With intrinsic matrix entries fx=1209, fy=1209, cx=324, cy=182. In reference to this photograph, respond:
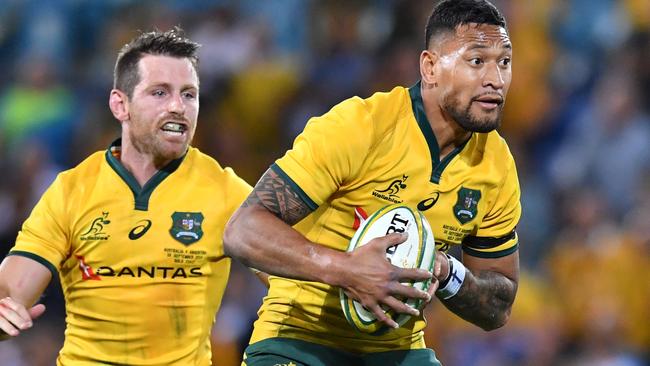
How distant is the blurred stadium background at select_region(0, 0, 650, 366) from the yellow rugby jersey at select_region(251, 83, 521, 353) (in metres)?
3.33

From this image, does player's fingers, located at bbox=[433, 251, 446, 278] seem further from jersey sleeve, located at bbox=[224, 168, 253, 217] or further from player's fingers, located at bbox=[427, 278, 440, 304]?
jersey sleeve, located at bbox=[224, 168, 253, 217]

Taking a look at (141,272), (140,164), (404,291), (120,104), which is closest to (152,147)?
(140,164)

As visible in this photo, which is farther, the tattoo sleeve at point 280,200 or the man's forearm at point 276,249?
the tattoo sleeve at point 280,200

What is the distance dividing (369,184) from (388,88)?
16.8ft

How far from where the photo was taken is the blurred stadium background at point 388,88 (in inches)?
324

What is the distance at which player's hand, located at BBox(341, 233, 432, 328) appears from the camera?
3.95m

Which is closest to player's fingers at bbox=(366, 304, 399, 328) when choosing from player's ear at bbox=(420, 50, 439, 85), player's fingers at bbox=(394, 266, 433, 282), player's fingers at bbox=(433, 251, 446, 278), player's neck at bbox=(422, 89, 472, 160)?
player's fingers at bbox=(394, 266, 433, 282)

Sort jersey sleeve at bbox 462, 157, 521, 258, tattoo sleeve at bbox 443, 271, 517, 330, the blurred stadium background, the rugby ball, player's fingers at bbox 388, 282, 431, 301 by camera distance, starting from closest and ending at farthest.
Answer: player's fingers at bbox 388, 282, 431, 301
the rugby ball
tattoo sleeve at bbox 443, 271, 517, 330
jersey sleeve at bbox 462, 157, 521, 258
the blurred stadium background

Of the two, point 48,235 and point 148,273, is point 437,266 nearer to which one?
point 148,273

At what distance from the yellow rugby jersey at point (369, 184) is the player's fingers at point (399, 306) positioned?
509 mm

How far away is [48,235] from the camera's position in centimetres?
494

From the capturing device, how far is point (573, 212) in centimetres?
862

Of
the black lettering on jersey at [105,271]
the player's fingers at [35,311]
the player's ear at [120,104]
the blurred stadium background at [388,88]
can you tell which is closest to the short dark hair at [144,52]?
the player's ear at [120,104]

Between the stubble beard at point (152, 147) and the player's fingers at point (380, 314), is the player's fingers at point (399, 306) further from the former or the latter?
the stubble beard at point (152, 147)
